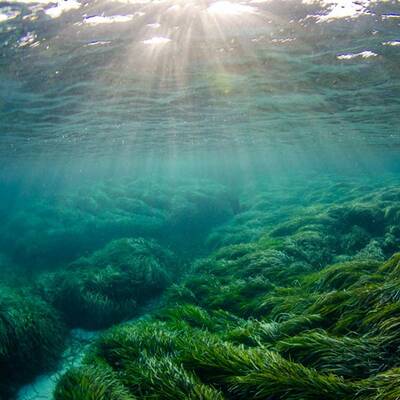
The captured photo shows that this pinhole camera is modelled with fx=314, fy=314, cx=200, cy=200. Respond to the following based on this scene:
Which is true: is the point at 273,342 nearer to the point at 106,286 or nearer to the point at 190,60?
the point at 106,286

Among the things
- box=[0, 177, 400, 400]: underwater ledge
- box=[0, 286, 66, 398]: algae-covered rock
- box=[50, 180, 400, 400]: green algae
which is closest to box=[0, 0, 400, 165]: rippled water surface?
box=[0, 177, 400, 400]: underwater ledge

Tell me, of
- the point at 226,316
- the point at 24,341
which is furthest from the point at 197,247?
the point at 24,341

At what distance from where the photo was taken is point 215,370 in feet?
11.6

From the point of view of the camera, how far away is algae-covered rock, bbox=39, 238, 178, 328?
8.45m

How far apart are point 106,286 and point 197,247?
648 cm

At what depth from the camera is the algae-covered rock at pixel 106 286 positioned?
333 inches

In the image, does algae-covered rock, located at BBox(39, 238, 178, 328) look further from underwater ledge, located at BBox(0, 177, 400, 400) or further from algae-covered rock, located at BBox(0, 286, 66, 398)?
algae-covered rock, located at BBox(0, 286, 66, 398)

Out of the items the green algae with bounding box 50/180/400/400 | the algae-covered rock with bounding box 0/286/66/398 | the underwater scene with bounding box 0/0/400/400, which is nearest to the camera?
the green algae with bounding box 50/180/400/400

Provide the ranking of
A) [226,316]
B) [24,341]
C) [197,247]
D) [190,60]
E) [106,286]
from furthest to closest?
[197,247], [190,60], [106,286], [226,316], [24,341]

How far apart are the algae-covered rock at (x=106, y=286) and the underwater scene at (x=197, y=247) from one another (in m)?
0.06

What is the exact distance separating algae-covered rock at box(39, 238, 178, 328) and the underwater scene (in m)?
0.06

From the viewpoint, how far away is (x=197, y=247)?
1514cm

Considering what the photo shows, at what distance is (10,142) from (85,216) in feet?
29.3

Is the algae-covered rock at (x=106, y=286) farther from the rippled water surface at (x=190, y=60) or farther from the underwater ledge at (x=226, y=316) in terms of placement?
the rippled water surface at (x=190, y=60)
